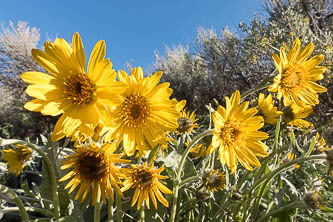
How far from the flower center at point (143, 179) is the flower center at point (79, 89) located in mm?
303

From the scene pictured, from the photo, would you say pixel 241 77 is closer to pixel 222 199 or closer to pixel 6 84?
pixel 222 199

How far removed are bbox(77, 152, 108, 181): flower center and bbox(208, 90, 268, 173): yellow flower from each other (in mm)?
387

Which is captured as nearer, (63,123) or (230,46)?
(63,123)

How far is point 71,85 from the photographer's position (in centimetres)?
80

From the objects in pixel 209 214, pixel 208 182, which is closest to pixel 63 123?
pixel 208 182

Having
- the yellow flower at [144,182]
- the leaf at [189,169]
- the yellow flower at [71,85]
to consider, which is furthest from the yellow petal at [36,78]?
the leaf at [189,169]

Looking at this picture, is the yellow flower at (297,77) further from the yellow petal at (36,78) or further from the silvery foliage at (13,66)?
the silvery foliage at (13,66)

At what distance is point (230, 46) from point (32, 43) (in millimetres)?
5278

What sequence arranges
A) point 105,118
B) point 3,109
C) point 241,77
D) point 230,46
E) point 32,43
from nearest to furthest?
1. point 105,118
2. point 241,77
3. point 230,46
4. point 3,109
5. point 32,43

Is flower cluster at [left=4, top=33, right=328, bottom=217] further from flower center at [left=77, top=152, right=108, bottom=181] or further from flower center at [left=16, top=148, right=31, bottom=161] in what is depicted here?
flower center at [left=16, top=148, right=31, bottom=161]

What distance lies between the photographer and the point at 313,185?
926 mm

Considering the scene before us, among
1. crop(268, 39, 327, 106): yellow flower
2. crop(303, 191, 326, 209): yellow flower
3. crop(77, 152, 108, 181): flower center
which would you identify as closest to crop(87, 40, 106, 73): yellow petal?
crop(77, 152, 108, 181): flower center

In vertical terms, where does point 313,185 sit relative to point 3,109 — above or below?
below

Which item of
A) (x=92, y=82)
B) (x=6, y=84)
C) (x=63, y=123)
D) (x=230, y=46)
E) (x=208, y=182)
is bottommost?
(x=208, y=182)
